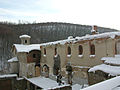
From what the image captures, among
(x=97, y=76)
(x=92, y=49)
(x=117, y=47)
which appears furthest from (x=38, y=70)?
(x=117, y=47)

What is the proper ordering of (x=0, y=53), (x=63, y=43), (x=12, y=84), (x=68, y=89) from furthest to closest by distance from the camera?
(x=0, y=53), (x=12, y=84), (x=63, y=43), (x=68, y=89)

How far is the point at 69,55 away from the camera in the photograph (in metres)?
17.3

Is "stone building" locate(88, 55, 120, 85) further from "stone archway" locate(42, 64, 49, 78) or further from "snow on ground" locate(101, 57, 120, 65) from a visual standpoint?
"stone archway" locate(42, 64, 49, 78)

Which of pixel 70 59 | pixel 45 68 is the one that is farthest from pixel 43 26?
pixel 70 59

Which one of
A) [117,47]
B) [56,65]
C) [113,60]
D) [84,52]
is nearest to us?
[113,60]

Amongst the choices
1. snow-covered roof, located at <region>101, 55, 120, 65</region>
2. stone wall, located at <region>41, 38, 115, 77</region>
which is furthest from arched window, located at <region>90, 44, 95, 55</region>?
snow-covered roof, located at <region>101, 55, 120, 65</region>

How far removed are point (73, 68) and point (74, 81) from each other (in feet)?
5.21

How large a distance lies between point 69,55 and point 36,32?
210 feet

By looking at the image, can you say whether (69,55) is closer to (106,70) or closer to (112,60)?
(112,60)

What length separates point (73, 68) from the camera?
1659cm

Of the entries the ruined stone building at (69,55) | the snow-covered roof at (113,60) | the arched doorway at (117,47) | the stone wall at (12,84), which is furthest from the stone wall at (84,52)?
the stone wall at (12,84)

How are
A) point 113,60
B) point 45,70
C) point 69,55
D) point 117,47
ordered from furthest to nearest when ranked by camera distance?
point 45,70
point 69,55
point 117,47
point 113,60

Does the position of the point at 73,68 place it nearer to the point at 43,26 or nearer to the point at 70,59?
the point at 70,59

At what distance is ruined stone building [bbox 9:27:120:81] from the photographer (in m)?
12.9
